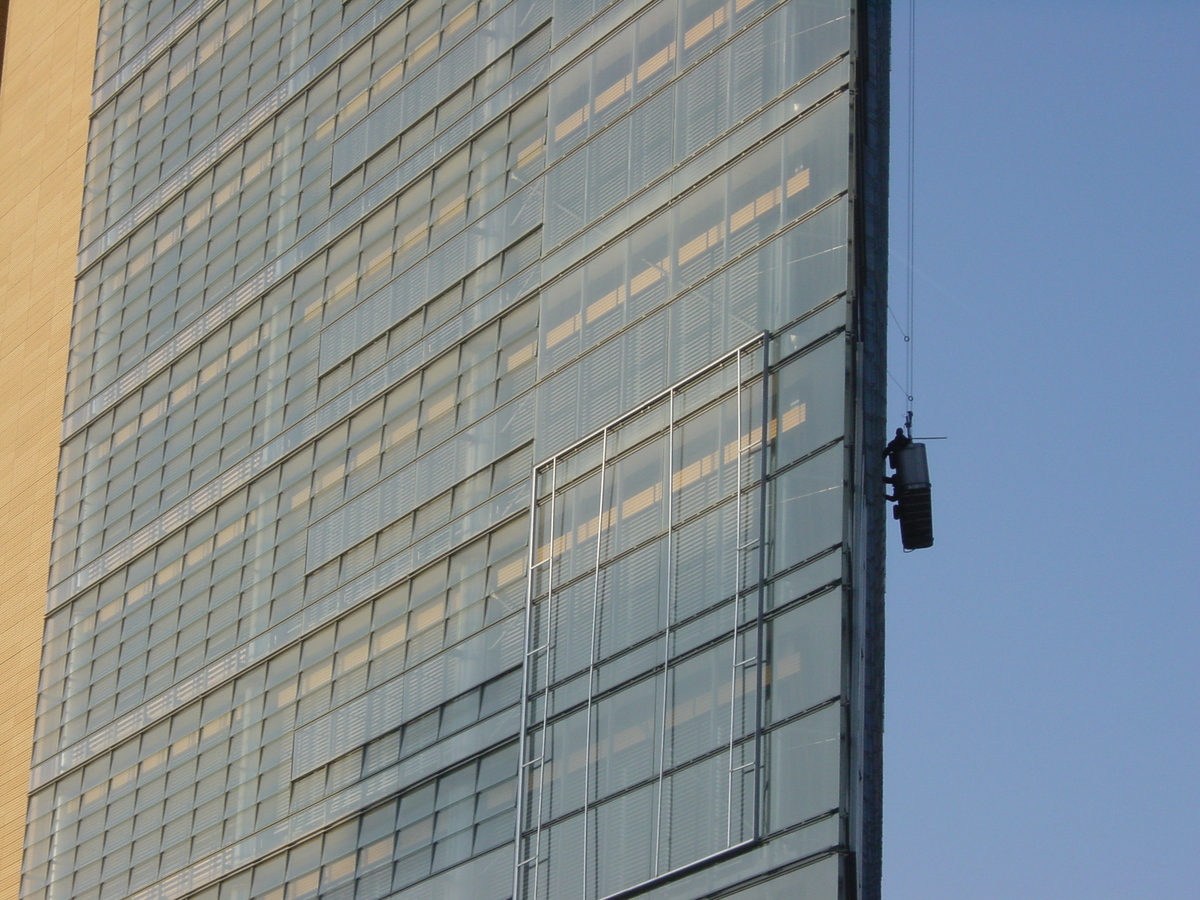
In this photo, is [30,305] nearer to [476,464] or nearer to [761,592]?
[476,464]

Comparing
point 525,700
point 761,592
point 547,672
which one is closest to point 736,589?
point 761,592

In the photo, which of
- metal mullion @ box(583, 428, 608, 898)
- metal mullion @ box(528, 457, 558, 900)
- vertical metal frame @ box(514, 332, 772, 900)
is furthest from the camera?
metal mullion @ box(528, 457, 558, 900)

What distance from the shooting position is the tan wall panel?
64.4 m

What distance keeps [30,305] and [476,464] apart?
2813cm

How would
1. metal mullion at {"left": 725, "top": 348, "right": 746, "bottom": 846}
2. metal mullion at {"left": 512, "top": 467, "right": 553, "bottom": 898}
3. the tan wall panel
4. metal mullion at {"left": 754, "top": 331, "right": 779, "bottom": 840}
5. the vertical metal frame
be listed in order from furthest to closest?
the tan wall panel → metal mullion at {"left": 512, "top": 467, "right": 553, "bottom": 898} → the vertical metal frame → metal mullion at {"left": 725, "top": 348, "right": 746, "bottom": 846} → metal mullion at {"left": 754, "top": 331, "right": 779, "bottom": 840}

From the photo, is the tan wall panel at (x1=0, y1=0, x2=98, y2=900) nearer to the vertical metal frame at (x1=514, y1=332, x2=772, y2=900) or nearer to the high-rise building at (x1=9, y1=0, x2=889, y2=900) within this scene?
the high-rise building at (x1=9, y1=0, x2=889, y2=900)

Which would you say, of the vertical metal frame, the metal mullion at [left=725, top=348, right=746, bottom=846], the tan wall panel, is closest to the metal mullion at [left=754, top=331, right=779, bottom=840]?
the vertical metal frame

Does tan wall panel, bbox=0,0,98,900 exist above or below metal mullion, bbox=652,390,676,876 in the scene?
above

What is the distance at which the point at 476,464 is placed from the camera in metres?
A: 48.5

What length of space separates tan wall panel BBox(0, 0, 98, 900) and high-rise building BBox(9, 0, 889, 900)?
128cm

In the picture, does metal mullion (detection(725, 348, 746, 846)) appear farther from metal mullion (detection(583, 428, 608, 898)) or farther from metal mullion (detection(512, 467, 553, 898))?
metal mullion (detection(512, 467, 553, 898))

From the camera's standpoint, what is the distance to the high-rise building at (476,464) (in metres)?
39.4

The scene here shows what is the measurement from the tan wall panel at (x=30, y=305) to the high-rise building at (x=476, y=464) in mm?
1280

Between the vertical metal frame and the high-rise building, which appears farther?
the high-rise building
